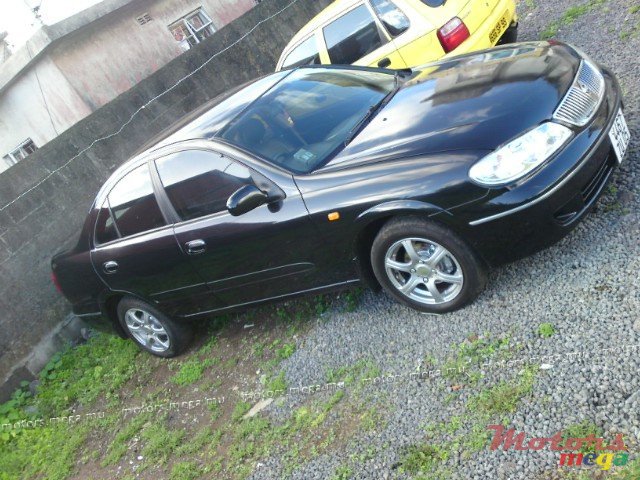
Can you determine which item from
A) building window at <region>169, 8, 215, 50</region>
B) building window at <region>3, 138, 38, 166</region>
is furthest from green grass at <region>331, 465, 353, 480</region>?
building window at <region>169, 8, 215, 50</region>

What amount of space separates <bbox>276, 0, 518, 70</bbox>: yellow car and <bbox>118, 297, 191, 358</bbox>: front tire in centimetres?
357

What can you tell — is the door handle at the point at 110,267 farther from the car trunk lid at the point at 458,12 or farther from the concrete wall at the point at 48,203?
the car trunk lid at the point at 458,12

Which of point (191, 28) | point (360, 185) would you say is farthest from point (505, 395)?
point (191, 28)

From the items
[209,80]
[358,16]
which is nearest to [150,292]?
[358,16]

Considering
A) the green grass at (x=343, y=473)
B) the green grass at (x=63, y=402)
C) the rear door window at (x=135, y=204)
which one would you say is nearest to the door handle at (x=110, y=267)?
the rear door window at (x=135, y=204)

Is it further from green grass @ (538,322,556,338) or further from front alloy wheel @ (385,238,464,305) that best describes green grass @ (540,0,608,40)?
green grass @ (538,322,556,338)

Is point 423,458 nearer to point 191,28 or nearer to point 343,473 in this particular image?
point 343,473

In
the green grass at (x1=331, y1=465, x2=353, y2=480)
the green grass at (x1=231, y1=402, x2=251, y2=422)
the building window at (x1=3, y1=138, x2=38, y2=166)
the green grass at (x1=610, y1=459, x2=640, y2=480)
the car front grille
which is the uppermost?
the building window at (x1=3, y1=138, x2=38, y2=166)

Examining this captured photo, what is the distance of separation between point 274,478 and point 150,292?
221 cm

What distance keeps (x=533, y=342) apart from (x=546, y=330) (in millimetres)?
98

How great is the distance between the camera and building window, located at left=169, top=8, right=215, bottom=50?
56.5 ft

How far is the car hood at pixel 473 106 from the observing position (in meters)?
3.41

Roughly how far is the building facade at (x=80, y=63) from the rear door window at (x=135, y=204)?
10136 millimetres

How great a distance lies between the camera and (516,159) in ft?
10.8
